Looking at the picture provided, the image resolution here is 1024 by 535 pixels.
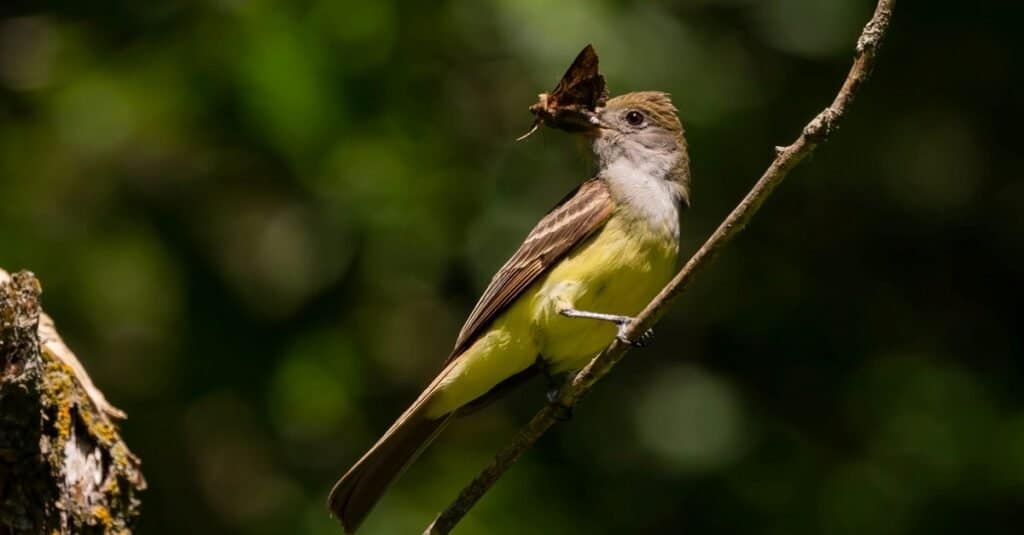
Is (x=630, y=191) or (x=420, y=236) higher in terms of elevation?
(x=630, y=191)

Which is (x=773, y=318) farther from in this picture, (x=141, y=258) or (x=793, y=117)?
(x=141, y=258)

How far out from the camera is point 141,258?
280 inches

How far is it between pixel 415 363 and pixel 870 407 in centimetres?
245

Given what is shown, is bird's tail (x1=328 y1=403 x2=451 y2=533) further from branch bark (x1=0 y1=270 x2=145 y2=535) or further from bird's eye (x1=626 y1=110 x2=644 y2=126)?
bird's eye (x1=626 y1=110 x2=644 y2=126)

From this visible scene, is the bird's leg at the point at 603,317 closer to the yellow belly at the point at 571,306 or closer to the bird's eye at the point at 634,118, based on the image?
the yellow belly at the point at 571,306

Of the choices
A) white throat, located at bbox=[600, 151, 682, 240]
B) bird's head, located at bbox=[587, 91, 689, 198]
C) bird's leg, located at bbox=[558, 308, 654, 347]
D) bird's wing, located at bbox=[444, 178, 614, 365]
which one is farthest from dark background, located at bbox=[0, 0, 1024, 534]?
bird's leg, located at bbox=[558, 308, 654, 347]

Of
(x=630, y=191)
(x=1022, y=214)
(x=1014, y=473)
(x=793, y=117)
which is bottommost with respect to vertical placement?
(x=1014, y=473)

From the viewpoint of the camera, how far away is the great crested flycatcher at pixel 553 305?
5445 mm

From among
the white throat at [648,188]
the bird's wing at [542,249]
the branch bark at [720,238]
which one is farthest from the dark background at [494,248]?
the branch bark at [720,238]

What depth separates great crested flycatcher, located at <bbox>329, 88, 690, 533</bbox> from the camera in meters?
5.45

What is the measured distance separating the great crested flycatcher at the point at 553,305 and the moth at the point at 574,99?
41 centimetres

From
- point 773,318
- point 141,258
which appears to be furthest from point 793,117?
point 141,258

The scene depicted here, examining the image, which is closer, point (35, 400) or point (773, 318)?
point (35, 400)

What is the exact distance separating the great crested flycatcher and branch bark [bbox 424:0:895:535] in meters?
0.67
